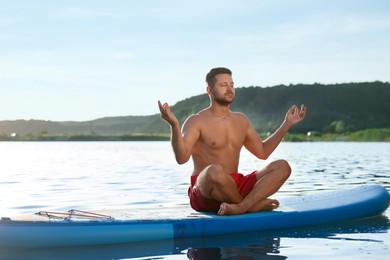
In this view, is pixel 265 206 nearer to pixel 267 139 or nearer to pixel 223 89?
pixel 267 139

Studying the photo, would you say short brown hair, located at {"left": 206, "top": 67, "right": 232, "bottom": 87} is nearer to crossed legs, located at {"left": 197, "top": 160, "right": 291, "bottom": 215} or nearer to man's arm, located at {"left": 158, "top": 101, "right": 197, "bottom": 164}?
man's arm, located at {"left": 158, "top": 101, "right": 197, "bottom": 164}

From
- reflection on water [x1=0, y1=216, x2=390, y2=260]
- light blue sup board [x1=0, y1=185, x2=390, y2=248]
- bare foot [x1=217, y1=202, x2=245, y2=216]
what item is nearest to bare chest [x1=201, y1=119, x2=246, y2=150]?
bare foot [x1=217, y1=202, x2=245, y2=216]

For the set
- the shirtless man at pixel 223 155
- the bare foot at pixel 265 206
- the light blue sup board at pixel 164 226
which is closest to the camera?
the light blue sup board at pixel 164 226

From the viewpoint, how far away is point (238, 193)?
22.2ft

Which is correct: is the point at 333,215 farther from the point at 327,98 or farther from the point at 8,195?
the point at 327,98

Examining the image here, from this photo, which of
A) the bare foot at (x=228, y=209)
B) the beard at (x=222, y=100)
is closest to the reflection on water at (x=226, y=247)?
the bare foot at (x=228, y=209)

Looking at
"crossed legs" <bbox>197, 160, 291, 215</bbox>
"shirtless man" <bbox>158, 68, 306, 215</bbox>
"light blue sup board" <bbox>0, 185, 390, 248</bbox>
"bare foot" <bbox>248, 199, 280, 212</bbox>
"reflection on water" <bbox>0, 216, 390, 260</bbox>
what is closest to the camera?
"reflection on water" <bbox>0, 216, 390, 260</bbox>

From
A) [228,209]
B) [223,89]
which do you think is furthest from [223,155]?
[223,89]

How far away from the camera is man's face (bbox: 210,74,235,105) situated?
21.8ft

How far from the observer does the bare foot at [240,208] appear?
674 centimetres

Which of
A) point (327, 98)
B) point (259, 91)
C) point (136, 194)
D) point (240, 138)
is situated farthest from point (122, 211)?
point (259, 91)

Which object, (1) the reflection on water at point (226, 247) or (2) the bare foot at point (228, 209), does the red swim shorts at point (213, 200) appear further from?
(1) the reflection on water at point (226, 247)

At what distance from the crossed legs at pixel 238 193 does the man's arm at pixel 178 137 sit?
26 centimetres

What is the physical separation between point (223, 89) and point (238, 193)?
1.04 meters
